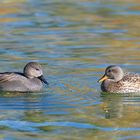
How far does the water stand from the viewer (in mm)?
12109

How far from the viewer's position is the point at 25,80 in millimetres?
14898

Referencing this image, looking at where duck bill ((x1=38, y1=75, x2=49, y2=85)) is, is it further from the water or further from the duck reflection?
the duck reflection

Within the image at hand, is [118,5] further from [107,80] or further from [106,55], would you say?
[107,80]

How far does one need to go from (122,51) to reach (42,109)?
5.47 metres

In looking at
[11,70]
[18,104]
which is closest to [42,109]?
[18,104]

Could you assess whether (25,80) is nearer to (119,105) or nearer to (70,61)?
(119,105)

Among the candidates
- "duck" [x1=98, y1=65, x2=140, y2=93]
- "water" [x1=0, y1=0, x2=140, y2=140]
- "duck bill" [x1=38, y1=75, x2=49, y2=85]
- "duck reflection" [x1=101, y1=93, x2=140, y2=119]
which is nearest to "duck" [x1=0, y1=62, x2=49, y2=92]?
"duck bill" [x1=38, y1=75, x2=49, y2=85]

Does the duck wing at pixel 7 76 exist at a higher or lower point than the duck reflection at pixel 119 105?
higher

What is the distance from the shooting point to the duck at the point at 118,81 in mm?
14570

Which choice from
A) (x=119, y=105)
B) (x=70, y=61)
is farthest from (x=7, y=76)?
(x=70, y=61)

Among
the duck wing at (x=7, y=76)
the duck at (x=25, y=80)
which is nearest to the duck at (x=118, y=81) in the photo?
the duck at (x=25, y=80)

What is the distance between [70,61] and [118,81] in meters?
2.35

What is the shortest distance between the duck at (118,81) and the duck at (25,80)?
107 cm

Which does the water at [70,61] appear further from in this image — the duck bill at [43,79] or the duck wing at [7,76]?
the duck wing at [7,76]
